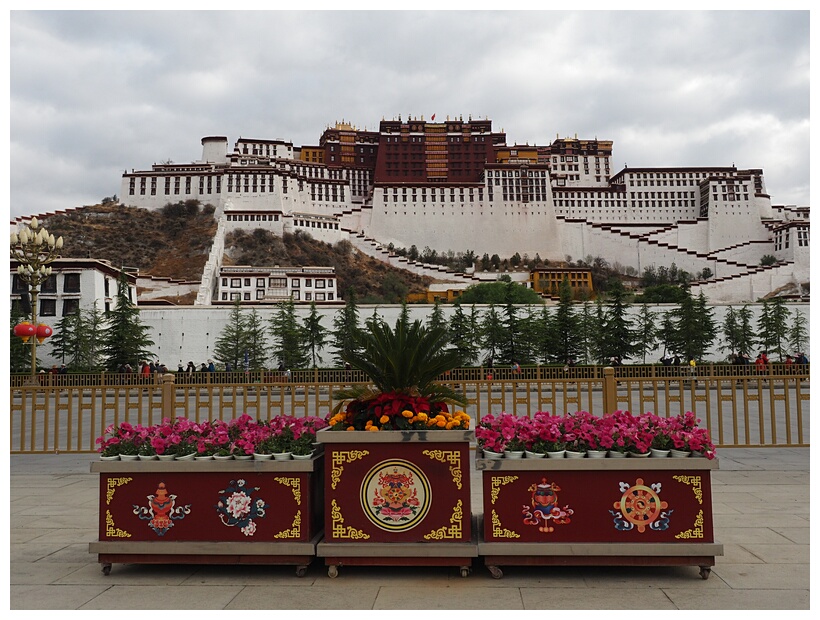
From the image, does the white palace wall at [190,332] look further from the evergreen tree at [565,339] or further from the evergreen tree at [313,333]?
the evergreen tree at [565,339]

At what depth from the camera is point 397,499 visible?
4.26m

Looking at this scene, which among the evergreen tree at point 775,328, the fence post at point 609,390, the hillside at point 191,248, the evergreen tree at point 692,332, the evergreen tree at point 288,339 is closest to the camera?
the fence post at point 609,390

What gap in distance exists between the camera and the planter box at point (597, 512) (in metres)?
4.14

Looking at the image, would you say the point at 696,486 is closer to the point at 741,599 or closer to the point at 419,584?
the point at 741,599

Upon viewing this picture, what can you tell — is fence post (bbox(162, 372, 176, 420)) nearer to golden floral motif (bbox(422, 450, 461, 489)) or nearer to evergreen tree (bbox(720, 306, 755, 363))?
golden floral motif (bbox(422, 450, 461, 489))

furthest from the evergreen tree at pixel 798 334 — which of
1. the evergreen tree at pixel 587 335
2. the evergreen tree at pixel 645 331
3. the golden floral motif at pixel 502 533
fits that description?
the golden floral motif at pixel 502 533

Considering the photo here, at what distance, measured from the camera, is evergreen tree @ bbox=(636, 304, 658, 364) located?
3666 cm

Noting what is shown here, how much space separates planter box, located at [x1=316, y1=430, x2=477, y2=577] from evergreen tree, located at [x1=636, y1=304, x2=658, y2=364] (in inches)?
1315

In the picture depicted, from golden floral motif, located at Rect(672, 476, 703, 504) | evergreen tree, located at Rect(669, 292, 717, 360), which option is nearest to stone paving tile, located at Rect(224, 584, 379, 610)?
golden floral motif, located at Rect(672, 476, 703, 504)

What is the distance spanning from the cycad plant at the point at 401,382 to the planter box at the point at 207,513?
0.50 m

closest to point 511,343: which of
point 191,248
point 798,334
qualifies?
point 798,334

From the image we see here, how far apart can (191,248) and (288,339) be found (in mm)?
30033

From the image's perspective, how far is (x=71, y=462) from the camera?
29.5 feet

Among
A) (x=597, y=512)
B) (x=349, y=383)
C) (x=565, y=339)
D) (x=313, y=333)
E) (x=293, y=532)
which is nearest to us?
(x=597, y=512)
